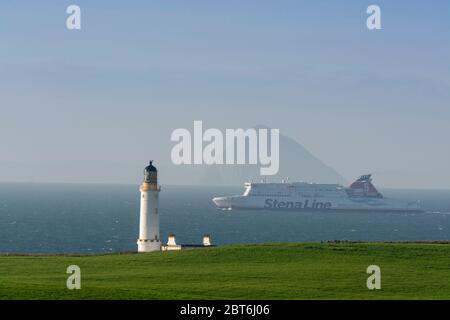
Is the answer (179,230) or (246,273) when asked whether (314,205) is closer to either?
(179,230)

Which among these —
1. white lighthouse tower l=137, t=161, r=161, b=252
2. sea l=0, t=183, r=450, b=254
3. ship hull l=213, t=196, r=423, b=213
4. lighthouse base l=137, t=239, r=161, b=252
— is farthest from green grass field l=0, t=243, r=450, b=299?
ship hull l=213, t=196, r=423, b=213

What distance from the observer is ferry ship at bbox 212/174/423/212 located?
623 ft

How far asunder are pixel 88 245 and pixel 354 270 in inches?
2458

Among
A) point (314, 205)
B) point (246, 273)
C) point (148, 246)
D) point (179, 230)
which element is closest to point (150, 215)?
point (148, 246)

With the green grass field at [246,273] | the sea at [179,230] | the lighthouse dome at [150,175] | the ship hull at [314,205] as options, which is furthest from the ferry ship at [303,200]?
the green grass field at [246,273]

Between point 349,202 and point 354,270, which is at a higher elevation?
point 349,202

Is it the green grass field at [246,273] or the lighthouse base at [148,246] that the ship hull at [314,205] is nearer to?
the lighthouse base at [148,246]

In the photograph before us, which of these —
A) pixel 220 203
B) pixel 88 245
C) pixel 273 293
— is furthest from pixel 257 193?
pixel 273 293

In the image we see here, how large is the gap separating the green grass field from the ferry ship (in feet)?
483

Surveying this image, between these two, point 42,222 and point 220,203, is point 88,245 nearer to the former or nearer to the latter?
point 42,222

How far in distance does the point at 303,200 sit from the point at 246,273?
15931 cm

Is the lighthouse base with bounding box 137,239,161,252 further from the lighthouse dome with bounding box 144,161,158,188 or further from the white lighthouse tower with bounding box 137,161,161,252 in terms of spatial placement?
the lighthouse dome with bounding box 144,161,158,188

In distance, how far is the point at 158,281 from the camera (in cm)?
3186
